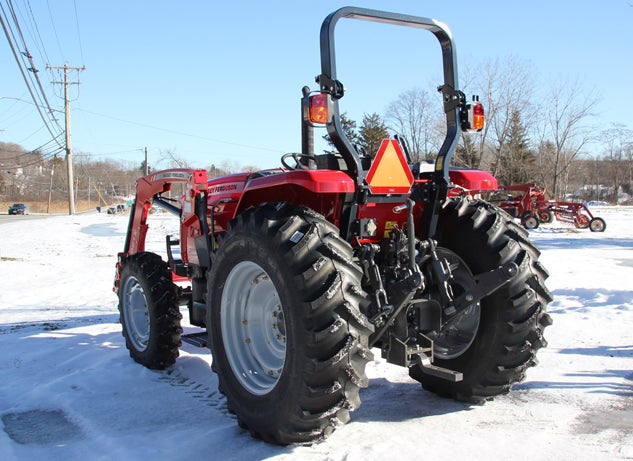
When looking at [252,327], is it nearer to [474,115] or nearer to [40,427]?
[40,427]

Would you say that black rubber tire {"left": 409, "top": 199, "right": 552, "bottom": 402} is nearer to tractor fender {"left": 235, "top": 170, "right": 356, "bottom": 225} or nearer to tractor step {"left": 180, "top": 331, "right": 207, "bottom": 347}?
tractor fender {"left": 235, "top": 170, "right": 356, "bottom": 225}

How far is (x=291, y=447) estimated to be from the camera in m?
3.28

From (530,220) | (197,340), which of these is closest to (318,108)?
(197,340)

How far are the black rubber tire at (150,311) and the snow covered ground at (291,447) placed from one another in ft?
0.52

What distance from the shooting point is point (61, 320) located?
7.29 m

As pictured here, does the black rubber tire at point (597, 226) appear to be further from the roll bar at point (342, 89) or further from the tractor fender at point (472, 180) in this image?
the roll bar at point (342, 89)

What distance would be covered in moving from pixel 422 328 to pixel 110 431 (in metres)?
2.19

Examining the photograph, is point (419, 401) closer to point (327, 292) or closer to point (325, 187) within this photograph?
point (327, 292)

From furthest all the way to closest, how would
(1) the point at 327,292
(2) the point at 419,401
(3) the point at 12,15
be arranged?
(3) the point at 12,15 → (2) the point at 419,401 → (1) the point at 327,292

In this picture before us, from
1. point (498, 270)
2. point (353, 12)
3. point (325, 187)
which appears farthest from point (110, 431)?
point (353, 12)

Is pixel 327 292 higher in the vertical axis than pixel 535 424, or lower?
higher

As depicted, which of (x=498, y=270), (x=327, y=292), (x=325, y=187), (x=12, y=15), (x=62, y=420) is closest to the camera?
(x=327, y=292)

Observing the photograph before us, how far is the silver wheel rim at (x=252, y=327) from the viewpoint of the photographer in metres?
3.75

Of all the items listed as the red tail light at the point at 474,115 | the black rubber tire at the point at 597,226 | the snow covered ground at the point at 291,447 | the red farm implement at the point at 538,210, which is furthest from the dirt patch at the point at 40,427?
the black rubber tire at the point at 597,226
